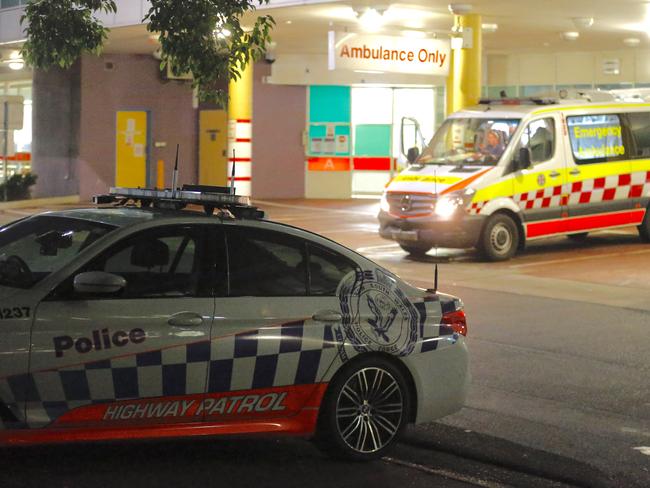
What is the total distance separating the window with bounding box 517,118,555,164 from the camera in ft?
59.4

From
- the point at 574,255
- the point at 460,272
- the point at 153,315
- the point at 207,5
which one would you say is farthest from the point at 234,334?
the point at 574,255

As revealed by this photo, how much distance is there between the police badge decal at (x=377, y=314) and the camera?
6723 mm

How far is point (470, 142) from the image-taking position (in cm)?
1847

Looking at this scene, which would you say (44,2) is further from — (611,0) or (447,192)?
(611,0)

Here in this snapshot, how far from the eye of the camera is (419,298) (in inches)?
278

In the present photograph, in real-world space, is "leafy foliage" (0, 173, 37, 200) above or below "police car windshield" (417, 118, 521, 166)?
below

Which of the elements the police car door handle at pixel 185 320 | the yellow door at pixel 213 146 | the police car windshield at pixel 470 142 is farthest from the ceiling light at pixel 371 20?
the police car door handle at pixel 185 320

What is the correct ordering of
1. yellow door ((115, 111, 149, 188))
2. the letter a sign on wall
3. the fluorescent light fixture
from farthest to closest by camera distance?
yellow door ((115, 111, 149, 188)), the fluorescent light fixture, the letter a sign on wall

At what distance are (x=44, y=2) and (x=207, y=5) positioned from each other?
5.28 ft

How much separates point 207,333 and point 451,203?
11480mm

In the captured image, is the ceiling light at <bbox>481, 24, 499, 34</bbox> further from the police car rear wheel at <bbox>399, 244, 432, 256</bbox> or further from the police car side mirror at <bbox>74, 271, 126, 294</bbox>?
the police car side mirror at <bbox>74, 271, 126, 294</bbox>

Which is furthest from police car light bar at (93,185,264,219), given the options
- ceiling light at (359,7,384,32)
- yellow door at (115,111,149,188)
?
yellow door at (115,111,149,188)

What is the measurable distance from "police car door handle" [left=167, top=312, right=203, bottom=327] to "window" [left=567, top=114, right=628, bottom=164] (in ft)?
42.9

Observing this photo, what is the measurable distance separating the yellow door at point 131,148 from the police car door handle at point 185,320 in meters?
26.2
